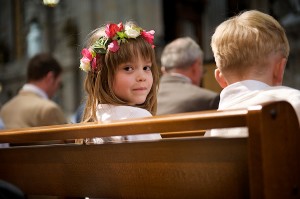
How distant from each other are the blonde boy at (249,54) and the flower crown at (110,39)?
1.78ft

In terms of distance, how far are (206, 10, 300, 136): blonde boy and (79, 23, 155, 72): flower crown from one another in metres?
0.54

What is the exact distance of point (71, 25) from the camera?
11.0 m

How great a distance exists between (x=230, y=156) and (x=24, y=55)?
10.1 metres

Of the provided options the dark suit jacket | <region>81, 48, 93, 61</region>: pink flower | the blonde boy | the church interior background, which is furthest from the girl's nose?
the church interior background

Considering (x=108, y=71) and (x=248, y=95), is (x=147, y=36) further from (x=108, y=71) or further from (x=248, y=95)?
(x=248, y=95)

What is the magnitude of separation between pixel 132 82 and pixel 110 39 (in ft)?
0.82

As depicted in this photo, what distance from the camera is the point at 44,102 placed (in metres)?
5.56

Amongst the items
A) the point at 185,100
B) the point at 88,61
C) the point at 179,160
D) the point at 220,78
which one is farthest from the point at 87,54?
the point at 185,100

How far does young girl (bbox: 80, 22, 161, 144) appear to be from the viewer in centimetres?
289

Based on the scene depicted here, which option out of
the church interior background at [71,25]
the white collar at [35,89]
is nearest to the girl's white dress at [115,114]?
the white collar at [35,89]

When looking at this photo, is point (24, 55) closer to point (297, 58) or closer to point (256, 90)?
point (297, 58)

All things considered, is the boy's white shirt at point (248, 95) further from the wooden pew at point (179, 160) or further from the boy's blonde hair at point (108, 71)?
the boy's blonde hair at point (108, 71)

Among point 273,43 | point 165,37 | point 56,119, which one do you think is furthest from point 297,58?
point 273,43

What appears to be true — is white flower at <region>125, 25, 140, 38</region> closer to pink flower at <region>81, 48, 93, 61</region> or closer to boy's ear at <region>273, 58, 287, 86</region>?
pink flower at <region>81, 48, 93, 61</region>
